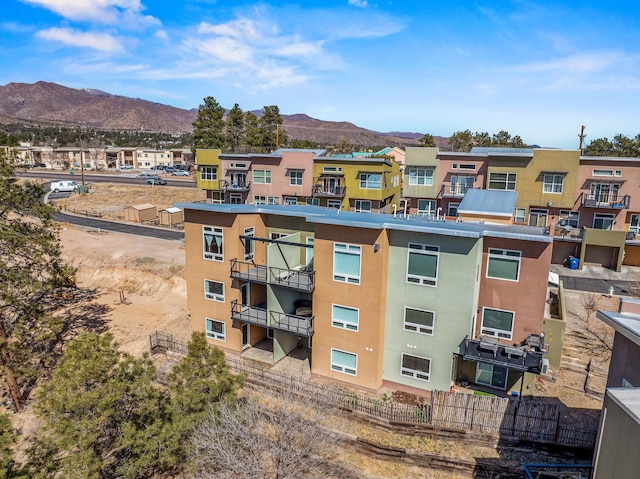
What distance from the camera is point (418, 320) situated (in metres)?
20.3

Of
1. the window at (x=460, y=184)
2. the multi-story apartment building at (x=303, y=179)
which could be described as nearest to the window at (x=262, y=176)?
the multi-story apartment building at (x=303, y=179)

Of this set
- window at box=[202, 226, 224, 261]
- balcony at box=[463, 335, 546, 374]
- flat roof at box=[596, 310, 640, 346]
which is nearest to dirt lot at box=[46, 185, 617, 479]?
balcony at box=[463, 335, 546, 374]

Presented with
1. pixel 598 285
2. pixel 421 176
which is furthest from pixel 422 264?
pixel 598 285

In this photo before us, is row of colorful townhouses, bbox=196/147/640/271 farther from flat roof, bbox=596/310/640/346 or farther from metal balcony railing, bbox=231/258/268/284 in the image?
flat roof, bbox=596/310/640/346

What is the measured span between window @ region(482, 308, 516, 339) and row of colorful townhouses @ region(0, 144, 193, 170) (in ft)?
363

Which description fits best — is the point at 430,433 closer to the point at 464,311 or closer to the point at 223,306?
the point at 464,311

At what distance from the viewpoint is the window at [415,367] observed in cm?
2048

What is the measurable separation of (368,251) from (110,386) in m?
12.6

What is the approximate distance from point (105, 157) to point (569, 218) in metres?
127

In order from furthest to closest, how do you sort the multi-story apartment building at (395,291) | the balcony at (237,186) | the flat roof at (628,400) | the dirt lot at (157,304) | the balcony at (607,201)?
the balcony at (237,186), the balcony at (607,201), the multi-story apartment building at (395,291), the dirt lot at (157,304), the flat roof at (628,400)

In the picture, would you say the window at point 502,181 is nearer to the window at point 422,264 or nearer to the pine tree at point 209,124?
the window at point 422,264

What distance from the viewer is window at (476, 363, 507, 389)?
20312 millimetres

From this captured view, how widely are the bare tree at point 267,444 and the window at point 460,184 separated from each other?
1149 inches

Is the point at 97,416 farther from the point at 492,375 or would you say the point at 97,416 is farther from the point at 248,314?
the point at 492,375
